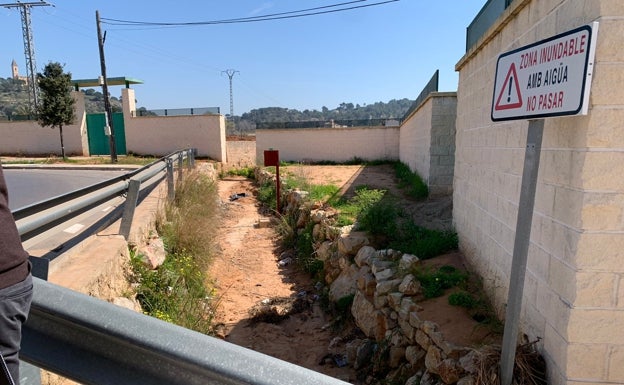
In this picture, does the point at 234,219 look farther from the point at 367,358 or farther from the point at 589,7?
the point at 589,7

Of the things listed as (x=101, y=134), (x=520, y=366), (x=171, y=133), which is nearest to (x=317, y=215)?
(x=520, y=366)

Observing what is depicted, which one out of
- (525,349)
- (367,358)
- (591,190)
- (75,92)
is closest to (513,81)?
(591,190)

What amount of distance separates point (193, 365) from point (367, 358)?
410 centimetres

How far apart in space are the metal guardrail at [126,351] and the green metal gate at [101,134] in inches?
988

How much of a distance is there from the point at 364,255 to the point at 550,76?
4.03 m

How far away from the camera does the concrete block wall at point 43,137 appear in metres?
23.6

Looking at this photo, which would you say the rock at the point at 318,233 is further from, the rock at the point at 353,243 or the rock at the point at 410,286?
the rock at the point at 410,286

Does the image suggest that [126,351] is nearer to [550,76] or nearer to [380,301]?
[550,76]

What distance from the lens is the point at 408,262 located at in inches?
195

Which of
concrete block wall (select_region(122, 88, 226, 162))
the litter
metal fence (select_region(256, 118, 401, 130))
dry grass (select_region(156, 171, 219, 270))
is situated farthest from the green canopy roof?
dry grass (select_region(156, 171, 219, 270))

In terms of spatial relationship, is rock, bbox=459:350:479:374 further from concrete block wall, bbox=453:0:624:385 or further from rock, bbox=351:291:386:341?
rock, bbox=351:291:386:341

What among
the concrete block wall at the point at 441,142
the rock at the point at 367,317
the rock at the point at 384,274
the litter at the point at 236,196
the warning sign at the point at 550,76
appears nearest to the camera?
the warning sign at the point at 550,76

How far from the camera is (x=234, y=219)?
11352 millimetres

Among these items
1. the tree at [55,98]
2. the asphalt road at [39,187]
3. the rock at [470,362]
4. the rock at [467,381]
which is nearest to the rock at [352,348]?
the rock at [470,362]
